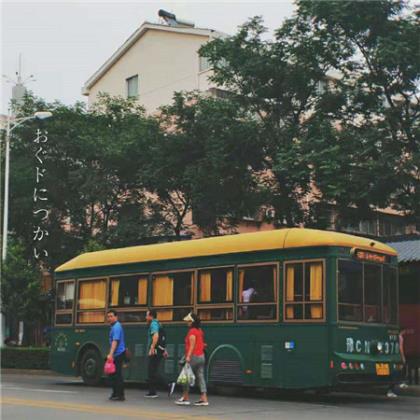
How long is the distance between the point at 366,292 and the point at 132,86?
3254 cm

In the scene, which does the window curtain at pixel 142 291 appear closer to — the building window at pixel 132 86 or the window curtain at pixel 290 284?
the window curtain at pixel 290 284

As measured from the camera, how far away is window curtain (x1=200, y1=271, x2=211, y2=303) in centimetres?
1609

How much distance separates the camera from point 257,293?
15.2 m

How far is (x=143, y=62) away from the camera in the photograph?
4459 centimetres

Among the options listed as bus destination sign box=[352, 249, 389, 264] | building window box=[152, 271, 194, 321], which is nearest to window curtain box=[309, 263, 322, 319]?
bus destination sign box=[352, 249, 389, 264]

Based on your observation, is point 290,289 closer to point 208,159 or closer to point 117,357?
point 117,357

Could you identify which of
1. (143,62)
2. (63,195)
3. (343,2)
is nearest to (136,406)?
(343,2)

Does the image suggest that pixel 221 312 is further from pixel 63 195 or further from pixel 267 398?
pixel 63 195

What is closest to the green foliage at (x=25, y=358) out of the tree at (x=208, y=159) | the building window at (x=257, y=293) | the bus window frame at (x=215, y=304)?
the tree at (x=208, y=159)

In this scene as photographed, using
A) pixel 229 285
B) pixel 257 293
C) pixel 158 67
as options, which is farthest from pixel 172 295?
pixel 158 67

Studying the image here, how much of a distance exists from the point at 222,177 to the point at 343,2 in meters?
6.02

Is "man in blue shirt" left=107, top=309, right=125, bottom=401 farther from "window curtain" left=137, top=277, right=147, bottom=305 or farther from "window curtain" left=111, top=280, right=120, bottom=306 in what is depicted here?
"window curtain" left=111, top=280, right=120, bottom=306

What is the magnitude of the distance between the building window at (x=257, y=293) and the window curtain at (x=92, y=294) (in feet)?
14.9

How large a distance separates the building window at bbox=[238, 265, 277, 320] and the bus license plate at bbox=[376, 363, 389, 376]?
2.17 m
